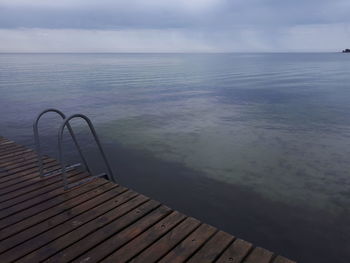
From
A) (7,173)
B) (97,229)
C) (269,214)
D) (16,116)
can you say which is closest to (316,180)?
(269,214)

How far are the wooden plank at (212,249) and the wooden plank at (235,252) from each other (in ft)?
0.20

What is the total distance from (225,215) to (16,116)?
1482 centimetres

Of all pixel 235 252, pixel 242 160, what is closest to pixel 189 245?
pixel 235 252

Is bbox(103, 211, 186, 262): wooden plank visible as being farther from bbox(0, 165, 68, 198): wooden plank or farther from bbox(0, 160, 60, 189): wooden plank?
bbox(0, 160, 60, 189): wooden plank

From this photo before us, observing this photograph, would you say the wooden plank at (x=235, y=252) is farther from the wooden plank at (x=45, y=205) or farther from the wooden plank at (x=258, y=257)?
the wooden plank at (x=45, y=205)

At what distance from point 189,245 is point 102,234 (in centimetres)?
124

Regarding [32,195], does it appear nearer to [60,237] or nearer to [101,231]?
[60,237]

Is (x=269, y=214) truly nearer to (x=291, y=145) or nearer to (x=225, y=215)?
(x=225, y=215)

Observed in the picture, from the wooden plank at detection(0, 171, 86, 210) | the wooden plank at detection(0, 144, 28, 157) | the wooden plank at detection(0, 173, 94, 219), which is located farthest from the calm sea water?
the wooden plank at detection(0, 173, 94, 219)

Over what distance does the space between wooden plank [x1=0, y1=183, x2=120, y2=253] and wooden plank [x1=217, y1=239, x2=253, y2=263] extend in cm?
230

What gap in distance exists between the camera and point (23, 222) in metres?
4.18

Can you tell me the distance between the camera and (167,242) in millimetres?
3730

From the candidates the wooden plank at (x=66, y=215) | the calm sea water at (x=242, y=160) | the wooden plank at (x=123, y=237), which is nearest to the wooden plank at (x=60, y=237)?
the wooden plank at (x=66, y=215)

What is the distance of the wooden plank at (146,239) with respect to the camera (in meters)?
3.47
